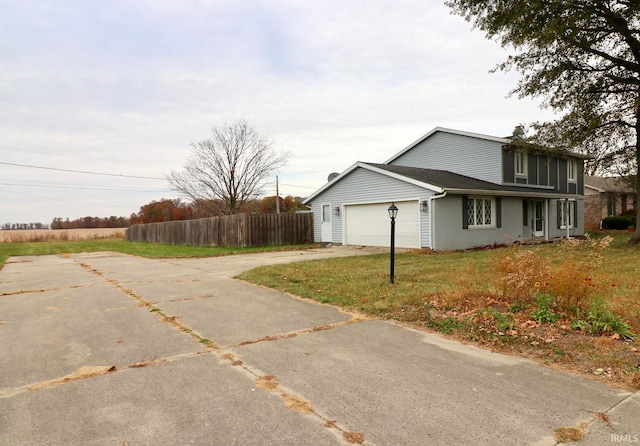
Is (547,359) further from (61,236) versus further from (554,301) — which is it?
(61,236)

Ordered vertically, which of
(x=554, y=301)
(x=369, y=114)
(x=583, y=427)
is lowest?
(x=583, y=427)

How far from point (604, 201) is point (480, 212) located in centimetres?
2265

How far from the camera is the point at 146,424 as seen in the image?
260 cm

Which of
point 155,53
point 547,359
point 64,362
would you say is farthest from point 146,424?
point 155,53

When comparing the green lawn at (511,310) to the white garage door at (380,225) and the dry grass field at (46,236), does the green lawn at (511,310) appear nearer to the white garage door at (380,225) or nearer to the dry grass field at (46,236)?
the white garage door at (380,225)

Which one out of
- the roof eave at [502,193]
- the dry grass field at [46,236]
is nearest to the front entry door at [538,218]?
the roof eave at [502,193]

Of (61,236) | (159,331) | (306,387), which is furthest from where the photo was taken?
(61,236)

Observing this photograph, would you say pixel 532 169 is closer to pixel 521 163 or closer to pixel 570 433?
pixel 521 163

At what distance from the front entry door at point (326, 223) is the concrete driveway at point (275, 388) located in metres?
14.4

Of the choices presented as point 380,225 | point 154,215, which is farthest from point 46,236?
point 380,225

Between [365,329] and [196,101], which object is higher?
[196,101]

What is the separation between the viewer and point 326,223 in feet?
66.4

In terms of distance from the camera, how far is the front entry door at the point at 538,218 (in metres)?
19.7

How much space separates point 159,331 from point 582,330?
199 inches
